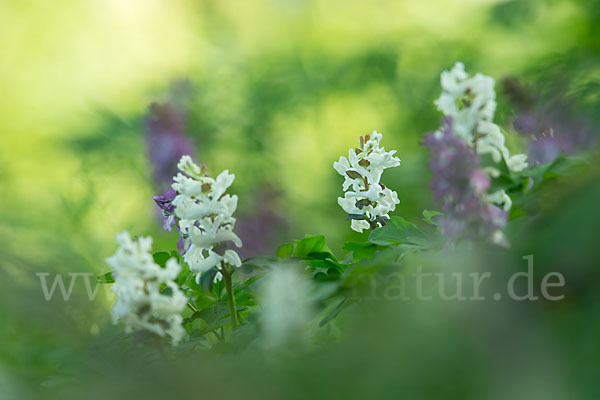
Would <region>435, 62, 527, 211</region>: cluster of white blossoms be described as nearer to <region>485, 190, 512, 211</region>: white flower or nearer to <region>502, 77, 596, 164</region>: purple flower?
<region>485, 190, 512, 211</region>: white flower

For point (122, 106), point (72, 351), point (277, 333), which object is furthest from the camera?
point (122, 106)

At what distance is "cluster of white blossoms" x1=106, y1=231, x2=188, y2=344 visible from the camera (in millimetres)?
1055

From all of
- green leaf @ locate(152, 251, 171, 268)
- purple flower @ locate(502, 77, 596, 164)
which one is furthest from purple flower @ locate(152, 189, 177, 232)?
purple flower @ locate(502, 77, 596, 164)

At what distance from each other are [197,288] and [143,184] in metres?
3.75

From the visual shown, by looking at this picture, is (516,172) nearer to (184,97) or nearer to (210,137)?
(210,137)

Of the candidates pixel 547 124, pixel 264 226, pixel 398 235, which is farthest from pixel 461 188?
pixel 264 226

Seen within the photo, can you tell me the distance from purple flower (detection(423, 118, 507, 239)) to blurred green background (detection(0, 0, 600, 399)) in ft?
0.27

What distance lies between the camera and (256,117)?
4598mm

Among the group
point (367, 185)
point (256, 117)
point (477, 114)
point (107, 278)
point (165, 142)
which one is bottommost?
point (107, 278)

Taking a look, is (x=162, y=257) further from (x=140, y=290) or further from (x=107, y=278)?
(x=140, y=290)

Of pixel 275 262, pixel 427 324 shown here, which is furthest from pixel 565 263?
pixel 275 262

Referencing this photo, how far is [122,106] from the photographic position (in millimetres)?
7461

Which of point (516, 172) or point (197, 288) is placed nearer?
point (516, 172)

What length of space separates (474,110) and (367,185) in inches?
18.2
